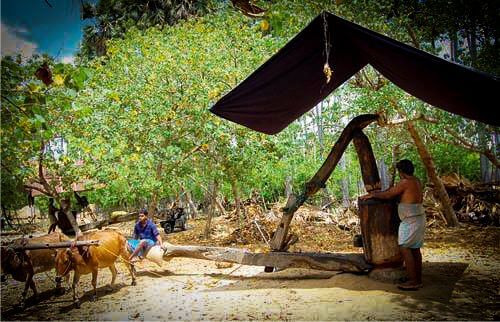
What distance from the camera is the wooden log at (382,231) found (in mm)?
5336

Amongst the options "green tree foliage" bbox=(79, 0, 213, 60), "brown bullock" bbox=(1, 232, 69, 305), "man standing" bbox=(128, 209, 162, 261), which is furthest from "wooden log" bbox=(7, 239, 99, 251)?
"green tree foliage" bbox=(79, 0, 213, 60)

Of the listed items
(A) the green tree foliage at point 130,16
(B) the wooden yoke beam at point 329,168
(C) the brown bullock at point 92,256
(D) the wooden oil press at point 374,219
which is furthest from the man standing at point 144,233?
(A) the green tree foliage at point 130,16

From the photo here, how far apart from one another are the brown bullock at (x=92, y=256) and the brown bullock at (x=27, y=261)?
34 cm

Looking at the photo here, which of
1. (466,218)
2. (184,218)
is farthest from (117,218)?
(466,218)

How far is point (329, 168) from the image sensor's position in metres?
6.18

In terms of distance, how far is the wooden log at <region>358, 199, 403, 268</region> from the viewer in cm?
534

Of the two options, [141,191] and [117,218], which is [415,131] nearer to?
[141,191]

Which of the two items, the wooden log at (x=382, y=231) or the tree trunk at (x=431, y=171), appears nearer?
the wooden log at (x=382, y=231)

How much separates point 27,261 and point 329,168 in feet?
17.4

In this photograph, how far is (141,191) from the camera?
9.55 meters

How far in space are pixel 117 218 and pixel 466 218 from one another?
494 inches

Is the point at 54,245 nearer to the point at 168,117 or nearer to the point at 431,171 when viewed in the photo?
the point at 168,117

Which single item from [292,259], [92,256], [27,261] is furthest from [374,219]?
[27,261]

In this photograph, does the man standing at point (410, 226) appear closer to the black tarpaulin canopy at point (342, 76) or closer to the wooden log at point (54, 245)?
the black tarpaulin canopy at point (342, 76)
